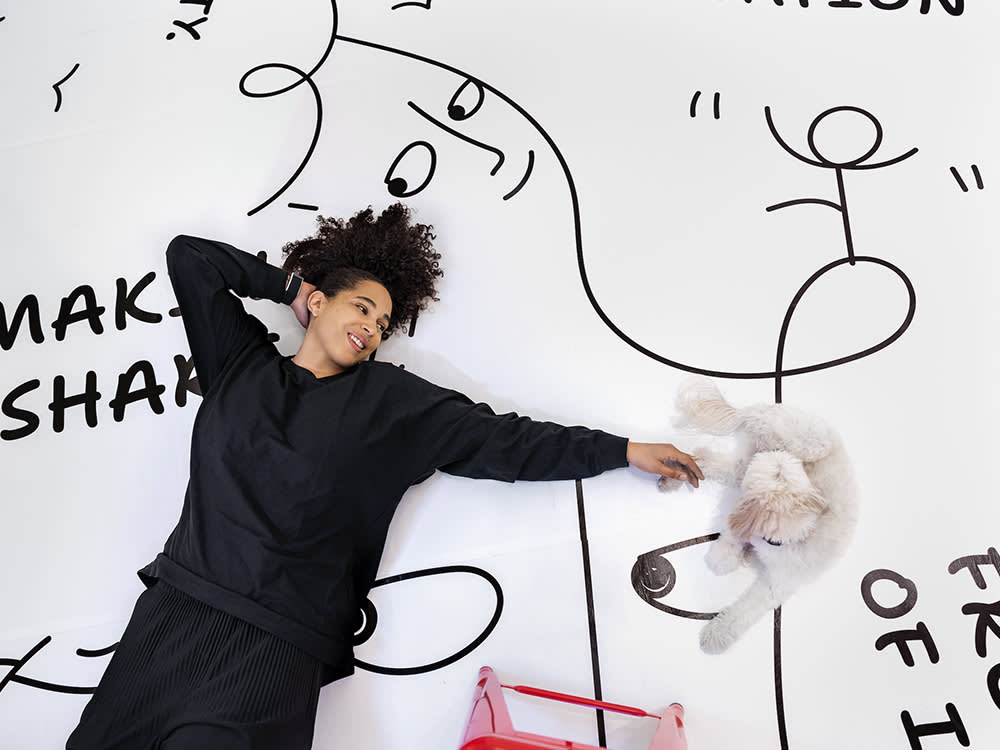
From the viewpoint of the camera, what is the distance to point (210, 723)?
3.43ft

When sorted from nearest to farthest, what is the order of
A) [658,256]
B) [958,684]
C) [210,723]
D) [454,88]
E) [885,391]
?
[210,723] → [958,684] → [885,391] → [658,256] → [454,88]

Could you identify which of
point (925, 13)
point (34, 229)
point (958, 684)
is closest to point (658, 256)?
point (925, 13)

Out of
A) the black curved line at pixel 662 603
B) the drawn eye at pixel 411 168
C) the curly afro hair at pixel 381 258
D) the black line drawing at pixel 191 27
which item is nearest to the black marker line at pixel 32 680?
the curly afro hair at pixel 381 258

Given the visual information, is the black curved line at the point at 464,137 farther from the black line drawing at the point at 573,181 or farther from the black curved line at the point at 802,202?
the black curved line at the point at 802,202

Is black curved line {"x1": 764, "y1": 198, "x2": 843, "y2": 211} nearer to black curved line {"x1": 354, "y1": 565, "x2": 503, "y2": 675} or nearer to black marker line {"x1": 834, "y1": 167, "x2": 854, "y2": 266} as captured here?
black marker line {"x1": 834, "y1": 167, "x2": 854, "y2": 266}

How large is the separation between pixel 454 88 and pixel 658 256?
56cm

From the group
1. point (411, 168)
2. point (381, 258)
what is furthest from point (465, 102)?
point (381, 258)

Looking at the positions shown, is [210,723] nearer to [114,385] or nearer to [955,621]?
[114,385]

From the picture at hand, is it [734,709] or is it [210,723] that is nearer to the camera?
[210,723]

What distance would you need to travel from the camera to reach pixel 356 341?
4.16 feet

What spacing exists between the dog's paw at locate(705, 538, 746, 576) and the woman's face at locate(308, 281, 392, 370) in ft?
2.27

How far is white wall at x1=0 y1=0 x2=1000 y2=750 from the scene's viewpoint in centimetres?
121

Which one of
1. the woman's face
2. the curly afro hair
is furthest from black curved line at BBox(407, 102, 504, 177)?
the woman's face

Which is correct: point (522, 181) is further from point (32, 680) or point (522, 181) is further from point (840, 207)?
point (32, 680)
